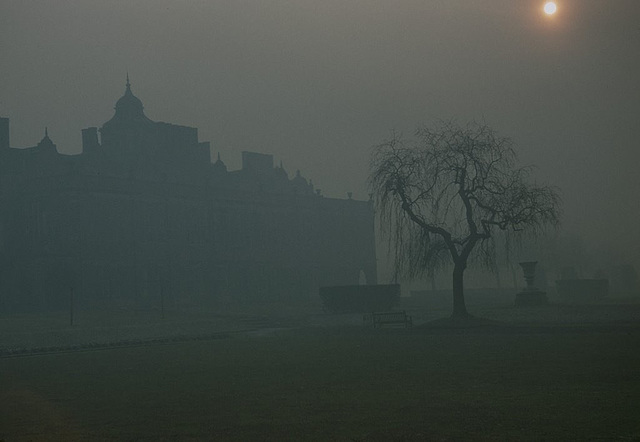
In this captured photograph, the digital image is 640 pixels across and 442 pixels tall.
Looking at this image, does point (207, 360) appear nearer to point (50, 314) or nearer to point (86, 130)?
point (50, 314)

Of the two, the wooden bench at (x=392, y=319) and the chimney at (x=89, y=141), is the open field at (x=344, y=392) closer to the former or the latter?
the wooden bench at (x=392, y=319)

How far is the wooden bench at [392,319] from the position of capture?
115 ft

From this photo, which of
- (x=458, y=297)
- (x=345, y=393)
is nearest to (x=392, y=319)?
(x=458, y=297)

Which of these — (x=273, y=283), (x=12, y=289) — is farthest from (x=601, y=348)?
(x=273, y=283)

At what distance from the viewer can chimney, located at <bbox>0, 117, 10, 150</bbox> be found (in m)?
68.9

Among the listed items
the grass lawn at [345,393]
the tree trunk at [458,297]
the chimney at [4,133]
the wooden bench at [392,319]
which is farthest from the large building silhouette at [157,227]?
the grass lawn at [345,393]

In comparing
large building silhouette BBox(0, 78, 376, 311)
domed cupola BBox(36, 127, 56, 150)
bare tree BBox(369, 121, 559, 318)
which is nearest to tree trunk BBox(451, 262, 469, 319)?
bare tree BBox(369, 121, 559, 318)

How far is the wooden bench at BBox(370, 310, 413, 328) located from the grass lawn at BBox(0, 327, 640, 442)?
9715 millimetres

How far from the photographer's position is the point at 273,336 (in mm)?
33562

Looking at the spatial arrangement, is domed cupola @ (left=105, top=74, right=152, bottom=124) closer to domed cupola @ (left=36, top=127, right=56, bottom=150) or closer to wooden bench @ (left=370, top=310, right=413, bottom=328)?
domed cupola @ (left=36, top=127, right=56, bottom=150)

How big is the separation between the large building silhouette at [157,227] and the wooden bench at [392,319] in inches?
778

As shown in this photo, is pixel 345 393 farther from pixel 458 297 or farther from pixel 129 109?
pixel 129 109

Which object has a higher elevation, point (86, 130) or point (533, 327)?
point (86, 130)

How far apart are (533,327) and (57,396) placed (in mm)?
19512
